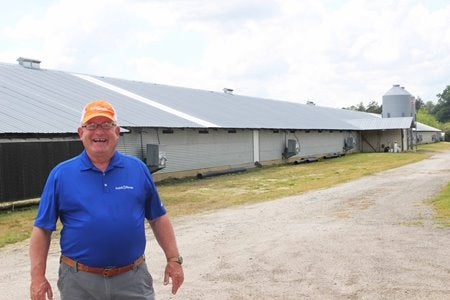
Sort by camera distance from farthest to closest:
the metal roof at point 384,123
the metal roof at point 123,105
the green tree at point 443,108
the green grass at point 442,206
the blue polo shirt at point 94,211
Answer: the green tree at point 443,108, the metal roof at point 384,123, the metal roof at point 123,105, the green grass at point 442,206, the blue polo shirt at point 94,211

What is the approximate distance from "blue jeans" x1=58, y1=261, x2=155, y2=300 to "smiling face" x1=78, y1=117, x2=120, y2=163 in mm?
734

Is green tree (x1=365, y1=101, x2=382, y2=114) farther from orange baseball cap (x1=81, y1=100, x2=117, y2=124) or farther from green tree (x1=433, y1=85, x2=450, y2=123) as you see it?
orange baseball cap (x1=81, y1=100, x2=117, y2=124)

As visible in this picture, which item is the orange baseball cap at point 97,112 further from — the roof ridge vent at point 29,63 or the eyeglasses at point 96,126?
the roof ridge vent at point 29,63

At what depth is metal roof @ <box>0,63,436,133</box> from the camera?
17594 millimetres

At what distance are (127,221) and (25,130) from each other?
13258 mm

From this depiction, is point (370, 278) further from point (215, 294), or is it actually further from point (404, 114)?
point (404, 114)

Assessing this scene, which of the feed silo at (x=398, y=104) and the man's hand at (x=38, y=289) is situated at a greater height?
the feed silo at (x=398, y=104)

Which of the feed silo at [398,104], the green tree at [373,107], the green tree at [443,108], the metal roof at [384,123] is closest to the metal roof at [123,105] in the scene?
the metal roof at [384,123]

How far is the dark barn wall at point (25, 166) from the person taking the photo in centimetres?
1473

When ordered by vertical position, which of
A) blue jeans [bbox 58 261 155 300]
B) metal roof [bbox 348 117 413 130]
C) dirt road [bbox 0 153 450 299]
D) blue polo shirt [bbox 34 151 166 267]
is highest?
metal roof [bbox 348 117 413 130]

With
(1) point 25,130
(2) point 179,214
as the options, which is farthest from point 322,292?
(1) point 25,130

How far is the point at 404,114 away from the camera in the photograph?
54.0 metres

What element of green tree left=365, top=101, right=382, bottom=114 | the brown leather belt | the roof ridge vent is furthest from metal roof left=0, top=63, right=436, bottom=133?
green tree left=365, top=101, right=382, bottom=114

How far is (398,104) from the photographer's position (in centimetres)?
5409
